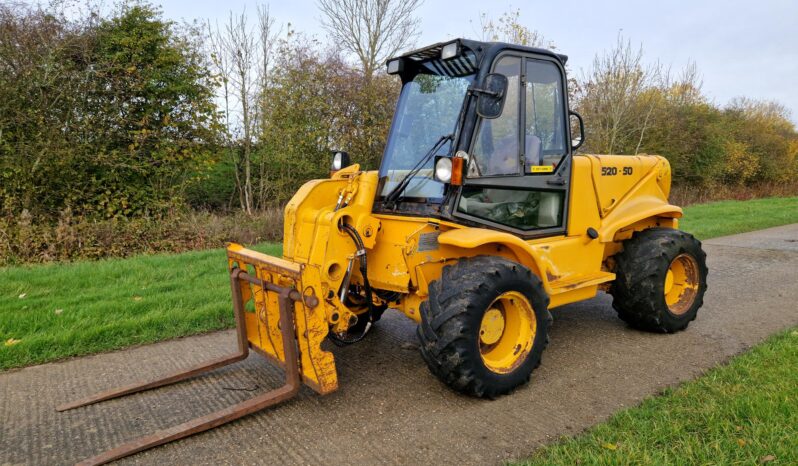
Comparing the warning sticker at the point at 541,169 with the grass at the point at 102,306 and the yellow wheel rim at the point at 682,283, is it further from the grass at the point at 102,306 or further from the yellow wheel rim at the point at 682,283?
the grass at the point at 102,306

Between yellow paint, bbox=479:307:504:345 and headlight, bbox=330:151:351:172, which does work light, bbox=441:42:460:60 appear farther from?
yellow paint, bbox=479:307:504:345

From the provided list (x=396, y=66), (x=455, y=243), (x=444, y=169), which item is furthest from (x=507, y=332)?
(x=396, y=66)

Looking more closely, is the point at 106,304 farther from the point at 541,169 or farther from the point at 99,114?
the point at 99,114

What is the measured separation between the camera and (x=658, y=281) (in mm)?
4777

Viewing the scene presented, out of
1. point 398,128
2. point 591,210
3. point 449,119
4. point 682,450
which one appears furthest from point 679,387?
point 398,128

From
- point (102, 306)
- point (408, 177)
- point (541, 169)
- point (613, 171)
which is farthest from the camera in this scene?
point (102, 306)

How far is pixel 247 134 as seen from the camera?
12086 millimetres

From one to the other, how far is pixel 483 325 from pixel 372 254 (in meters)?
1.01

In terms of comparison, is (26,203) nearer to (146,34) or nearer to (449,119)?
(146,34)

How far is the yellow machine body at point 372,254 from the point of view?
3459 mm

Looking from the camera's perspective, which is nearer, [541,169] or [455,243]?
[455,243]

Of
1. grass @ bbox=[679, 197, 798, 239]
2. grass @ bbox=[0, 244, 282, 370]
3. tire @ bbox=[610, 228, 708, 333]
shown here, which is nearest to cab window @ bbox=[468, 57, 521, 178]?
tire @ bbox=[610, 228, 708, 333]

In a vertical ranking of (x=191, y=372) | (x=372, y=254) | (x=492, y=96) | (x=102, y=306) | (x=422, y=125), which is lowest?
(x=191, y=372)

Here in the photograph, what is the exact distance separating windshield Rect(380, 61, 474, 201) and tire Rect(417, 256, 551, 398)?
710mm
